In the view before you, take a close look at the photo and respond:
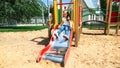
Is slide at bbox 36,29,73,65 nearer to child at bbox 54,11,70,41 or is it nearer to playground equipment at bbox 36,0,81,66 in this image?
playground equipment at bbox 36,0,81,66

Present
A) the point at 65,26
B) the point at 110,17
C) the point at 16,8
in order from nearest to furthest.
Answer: the point at 65,26 → the point at 110,17 → the point at 16,8

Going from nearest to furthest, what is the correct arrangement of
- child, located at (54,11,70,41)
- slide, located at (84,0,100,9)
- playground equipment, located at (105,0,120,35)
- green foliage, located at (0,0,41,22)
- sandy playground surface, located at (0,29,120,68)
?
sandy playground surface, located at (0,29,120,68)
child, located at (54,11,70,41)
playground equipment, located at (105,0,120,35)
green foliage, located at (0,0,41,22)
slide, located at (84,0,100,9)

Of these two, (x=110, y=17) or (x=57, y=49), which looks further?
(x=110, y=17)

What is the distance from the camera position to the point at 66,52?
884cm

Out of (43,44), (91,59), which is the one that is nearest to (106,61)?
(91,59)

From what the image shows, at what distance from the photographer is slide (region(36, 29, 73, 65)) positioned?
8611 mm

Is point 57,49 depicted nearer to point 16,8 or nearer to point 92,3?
point 16,8

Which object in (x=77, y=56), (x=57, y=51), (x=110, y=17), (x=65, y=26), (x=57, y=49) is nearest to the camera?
(x=77, y=56)

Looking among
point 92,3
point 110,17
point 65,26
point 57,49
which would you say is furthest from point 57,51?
point 92,3

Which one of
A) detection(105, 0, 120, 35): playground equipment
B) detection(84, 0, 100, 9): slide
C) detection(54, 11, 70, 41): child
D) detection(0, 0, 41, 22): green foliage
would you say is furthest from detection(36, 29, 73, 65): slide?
detection(84, 0, 100, 9): slide

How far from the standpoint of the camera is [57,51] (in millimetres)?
9359

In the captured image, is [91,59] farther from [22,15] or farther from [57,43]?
[22,15]

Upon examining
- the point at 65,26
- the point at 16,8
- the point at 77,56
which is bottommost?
the point at 77,56

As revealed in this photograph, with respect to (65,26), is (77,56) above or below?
below
